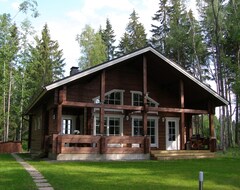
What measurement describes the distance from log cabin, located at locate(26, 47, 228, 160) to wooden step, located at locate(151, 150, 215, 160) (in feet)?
1.55

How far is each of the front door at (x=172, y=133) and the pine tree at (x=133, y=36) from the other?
68.0ft

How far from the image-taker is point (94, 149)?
1336 centimetres

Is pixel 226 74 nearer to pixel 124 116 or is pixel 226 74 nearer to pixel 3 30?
pixel 124 116

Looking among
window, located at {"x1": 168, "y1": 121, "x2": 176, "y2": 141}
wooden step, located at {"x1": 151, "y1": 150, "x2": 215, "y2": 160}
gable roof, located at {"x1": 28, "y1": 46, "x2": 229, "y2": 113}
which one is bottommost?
wooden step, located at {"x1": 151, "y1": 150, "x2": 215, "y2": 160}

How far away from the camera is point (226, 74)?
2917 centimetres

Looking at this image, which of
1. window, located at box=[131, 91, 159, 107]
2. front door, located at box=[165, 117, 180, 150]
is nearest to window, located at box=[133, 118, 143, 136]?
window, located at box=[131, 91, 159, 107]

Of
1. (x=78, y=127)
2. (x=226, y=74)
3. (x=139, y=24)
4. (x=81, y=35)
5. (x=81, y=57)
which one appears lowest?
(x=78, y=127)

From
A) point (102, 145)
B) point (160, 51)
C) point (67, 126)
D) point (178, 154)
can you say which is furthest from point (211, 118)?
point (160, 51)

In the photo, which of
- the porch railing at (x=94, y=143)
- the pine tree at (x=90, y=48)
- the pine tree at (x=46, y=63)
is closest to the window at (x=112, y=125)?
the porch railing at (x=94, y=143)

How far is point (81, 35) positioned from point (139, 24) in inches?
329

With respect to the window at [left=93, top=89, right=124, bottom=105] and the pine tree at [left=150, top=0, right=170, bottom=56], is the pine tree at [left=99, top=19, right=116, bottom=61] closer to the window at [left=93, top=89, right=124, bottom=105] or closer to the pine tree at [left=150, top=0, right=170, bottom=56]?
the pine tree at [left=150, top=0, right=170, bottom=56]

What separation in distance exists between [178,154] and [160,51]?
1983cm

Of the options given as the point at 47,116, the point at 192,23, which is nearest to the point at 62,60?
the point at 192,23

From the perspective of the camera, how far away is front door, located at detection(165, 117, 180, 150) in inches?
704
